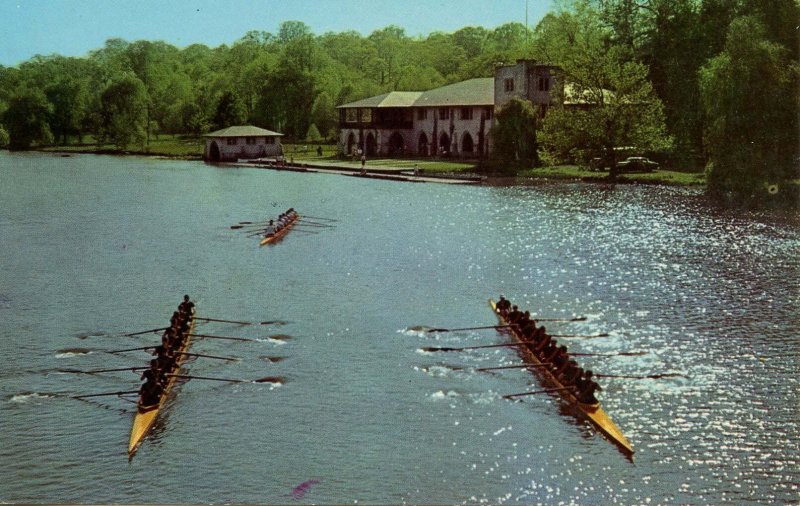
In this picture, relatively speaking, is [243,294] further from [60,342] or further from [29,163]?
[29,163]

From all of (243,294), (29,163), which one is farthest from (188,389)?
(29,163)

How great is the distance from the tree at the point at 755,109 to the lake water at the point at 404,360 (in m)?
4.37

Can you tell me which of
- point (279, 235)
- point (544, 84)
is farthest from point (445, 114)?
point (279, 235)

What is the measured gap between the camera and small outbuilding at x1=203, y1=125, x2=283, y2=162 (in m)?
129

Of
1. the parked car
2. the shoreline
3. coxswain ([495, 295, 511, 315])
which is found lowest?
coxswain ([495, 295, 511, 315])

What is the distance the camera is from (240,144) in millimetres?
130125

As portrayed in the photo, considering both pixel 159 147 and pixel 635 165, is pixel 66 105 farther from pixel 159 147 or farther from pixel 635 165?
pixel 635 165

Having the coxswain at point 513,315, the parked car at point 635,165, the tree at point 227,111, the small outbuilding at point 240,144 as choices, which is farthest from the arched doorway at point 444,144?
the coxswain at point 513,315

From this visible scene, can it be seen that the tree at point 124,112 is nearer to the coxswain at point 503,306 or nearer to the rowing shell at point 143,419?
the coxswain at point 503,306

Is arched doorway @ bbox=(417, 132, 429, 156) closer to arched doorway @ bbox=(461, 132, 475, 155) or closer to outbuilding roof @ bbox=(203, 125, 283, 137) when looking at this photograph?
arched doorway @ bbox=(461, 132, 475, 155)

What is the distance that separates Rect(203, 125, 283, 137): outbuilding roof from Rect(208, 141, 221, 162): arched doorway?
1.79m

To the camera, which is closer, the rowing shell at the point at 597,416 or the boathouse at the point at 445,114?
the rowing shell at the point at 597,416

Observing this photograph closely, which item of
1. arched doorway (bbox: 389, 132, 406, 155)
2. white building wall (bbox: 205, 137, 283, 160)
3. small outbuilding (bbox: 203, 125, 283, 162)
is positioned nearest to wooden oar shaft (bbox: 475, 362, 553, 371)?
arched doorway (bbox: 389, 132, 406, 155)

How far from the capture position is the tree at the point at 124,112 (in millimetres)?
111875
